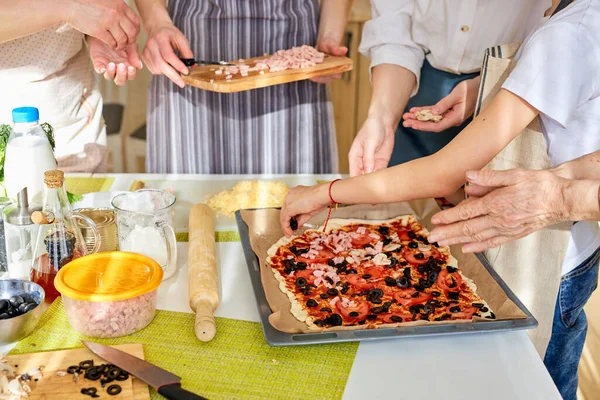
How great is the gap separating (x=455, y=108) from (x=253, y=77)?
2.00ft

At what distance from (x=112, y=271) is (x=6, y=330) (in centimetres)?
20

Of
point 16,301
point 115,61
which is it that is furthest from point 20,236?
point 115,61

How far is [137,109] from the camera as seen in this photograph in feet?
13.8

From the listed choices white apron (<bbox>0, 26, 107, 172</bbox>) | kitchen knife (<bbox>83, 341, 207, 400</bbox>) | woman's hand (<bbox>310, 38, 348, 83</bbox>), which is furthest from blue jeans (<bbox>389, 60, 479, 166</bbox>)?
kitchen knife (<bbox>83, 341, 207, 400</bbox>)

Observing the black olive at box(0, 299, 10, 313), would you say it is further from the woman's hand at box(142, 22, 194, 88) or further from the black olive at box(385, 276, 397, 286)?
the woman's hand at box(142, 22, 194, 88)

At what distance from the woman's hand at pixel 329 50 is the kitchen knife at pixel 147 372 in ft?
4.19

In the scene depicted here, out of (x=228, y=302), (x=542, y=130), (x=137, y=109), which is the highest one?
(x=542, y=130)

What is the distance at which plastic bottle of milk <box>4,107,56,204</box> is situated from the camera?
128 cm

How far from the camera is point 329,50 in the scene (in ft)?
7.14

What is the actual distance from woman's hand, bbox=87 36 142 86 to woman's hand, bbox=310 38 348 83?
582 millimetres

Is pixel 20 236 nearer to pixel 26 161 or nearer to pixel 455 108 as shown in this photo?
pixel 26 161

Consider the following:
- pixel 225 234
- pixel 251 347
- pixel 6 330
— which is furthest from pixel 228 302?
pixel 6 330

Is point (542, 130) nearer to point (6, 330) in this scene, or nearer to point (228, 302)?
point (228, 302)

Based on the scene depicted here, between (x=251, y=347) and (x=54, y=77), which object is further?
(x=54, y=77)
